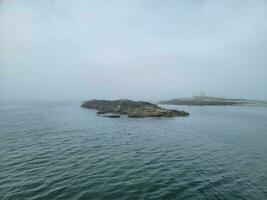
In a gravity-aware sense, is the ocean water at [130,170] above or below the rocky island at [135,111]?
below

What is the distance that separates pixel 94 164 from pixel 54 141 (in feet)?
42.0

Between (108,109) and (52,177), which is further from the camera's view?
(108,109)

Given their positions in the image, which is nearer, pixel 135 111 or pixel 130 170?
pixel 130 170

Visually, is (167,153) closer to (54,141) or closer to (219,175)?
(219,175)

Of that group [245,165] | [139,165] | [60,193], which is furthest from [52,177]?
[245,165]

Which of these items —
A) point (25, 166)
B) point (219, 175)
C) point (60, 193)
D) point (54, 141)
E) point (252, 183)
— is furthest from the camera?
point (54, 141)

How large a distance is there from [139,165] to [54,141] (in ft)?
52.7

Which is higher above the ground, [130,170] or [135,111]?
[135,111]

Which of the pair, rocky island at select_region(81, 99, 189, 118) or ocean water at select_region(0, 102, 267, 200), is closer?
ocean water at select_region(0, 102, 267, 200)

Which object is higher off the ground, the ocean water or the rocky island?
the rocky island

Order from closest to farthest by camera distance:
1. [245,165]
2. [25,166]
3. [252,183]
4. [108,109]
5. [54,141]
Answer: [252,183], [25,166], [245,165], [54,141], [108,109]

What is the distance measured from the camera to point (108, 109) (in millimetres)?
82062

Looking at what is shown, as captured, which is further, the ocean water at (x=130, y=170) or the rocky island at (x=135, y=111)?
the rocky island at (x=135, y=111)

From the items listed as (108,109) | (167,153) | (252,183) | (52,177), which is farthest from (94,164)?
(108,109)
